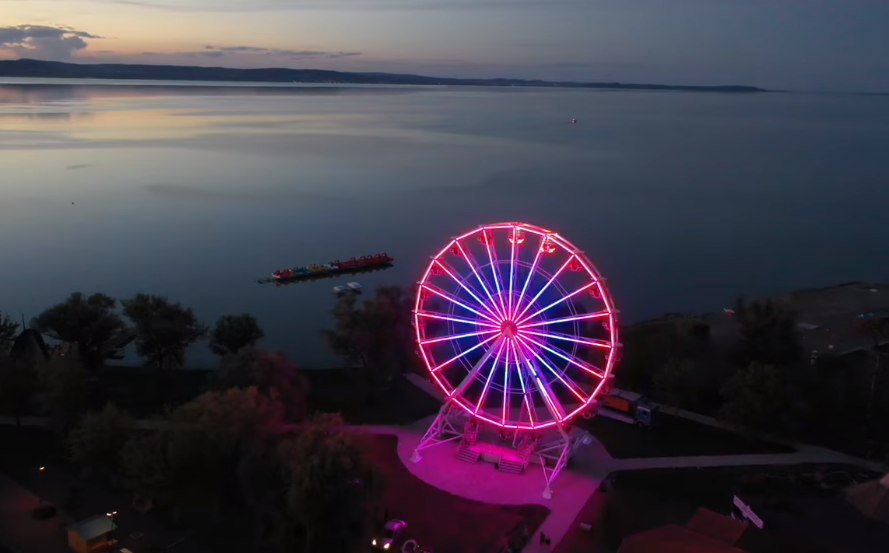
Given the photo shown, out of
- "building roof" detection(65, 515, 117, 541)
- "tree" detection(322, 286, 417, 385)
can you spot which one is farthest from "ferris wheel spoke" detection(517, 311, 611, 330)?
"building roof" detection(65, 515, 117, 541)

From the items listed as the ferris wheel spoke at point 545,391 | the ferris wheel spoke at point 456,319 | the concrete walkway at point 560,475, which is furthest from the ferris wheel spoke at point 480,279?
the concrete walkway at point 560,475

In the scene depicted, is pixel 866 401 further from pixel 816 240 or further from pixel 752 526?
pixel 816 240

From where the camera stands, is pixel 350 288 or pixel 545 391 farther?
pixel 350 288

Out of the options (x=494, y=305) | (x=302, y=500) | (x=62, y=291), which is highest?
(x=494, y=305)

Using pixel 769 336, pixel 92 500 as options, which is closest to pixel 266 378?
pixel 92 500

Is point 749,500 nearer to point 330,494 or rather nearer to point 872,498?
point 872,498

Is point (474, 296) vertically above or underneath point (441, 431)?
above

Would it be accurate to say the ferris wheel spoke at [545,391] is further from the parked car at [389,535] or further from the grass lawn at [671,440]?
the parked car at [389,535]

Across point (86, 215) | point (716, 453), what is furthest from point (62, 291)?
point (716, 453)
